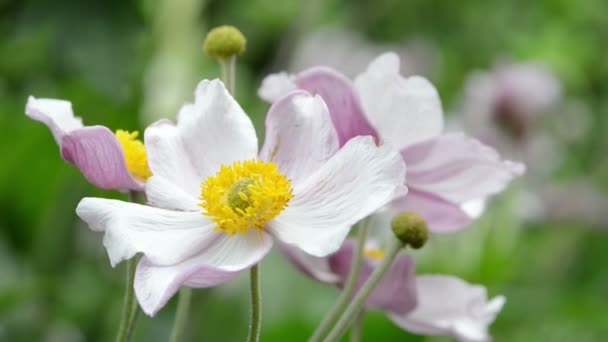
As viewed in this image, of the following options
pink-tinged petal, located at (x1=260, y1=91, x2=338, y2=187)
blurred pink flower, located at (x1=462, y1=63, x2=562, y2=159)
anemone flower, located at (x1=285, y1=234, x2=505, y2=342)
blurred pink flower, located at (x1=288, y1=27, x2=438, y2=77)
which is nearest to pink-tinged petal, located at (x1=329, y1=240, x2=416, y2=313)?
anemone flower, located at (x1=285, y1=234, x2=505, y2=342)

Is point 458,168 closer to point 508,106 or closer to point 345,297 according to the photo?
point 345,297

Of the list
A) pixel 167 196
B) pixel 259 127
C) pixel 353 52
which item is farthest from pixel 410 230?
pixel 353 52

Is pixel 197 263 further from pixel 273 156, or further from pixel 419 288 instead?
pixel 419 288

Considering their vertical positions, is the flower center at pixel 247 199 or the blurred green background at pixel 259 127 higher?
the blurred green background at pixel 259 127

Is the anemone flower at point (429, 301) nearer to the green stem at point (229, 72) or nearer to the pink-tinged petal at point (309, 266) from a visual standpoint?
the pink-tinged petal at point (309, 266)

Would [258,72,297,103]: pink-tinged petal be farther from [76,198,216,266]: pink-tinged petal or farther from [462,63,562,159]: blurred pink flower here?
[462,63,562,159]: blurred pink flower

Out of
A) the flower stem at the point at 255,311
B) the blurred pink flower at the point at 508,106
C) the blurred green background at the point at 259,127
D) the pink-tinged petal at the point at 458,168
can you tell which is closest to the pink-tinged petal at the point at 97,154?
the flower stem at the point at 255,311
